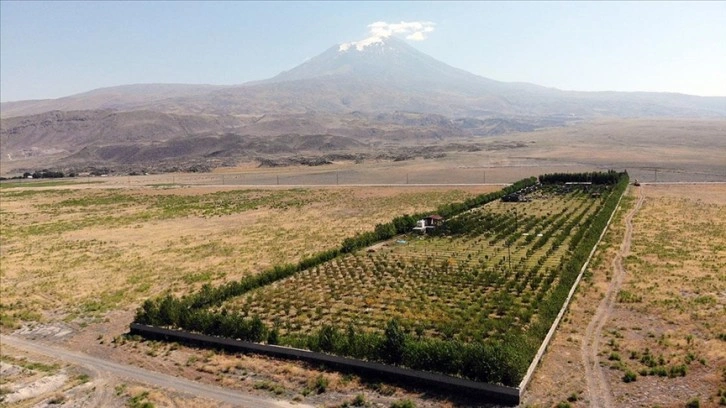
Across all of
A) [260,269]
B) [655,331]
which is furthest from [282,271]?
[655,331]

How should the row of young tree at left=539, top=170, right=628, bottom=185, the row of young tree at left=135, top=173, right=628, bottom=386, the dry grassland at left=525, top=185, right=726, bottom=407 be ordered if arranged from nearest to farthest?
the dry grassland at left=525, top=185, right=726, bottom=407
the row of young tree at left=135, top=173, right=628, bottom=386
the row of young tree at left=539, top=170, right=628, bottom=185

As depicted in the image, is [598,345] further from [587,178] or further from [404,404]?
[587,178]

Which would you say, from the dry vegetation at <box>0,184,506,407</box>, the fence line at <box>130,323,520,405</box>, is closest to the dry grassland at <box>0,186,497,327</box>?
the dry vegetation at <box>0,184,506,407</box>

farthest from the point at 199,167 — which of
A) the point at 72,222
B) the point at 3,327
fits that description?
the point at 3,327

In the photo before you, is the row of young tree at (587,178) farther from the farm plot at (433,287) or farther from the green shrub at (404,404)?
the green shrub at (404,404)

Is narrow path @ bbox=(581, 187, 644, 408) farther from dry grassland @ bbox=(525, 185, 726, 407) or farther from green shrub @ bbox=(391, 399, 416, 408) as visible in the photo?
green shrub @ bbox=(391, 399, 416, 408)

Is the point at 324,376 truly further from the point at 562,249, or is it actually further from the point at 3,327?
the point at 562,249
